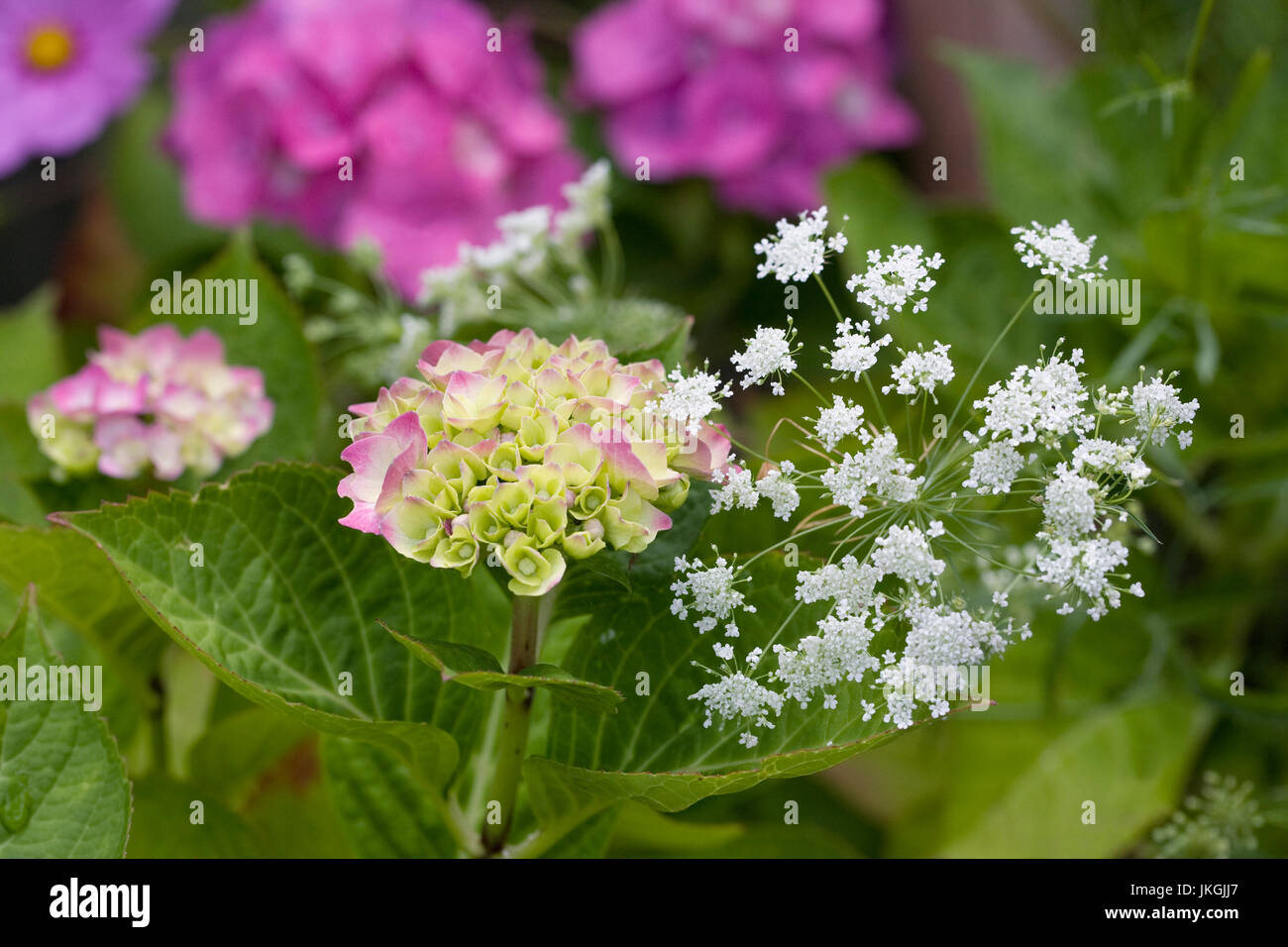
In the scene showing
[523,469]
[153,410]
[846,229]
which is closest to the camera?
[523,469]

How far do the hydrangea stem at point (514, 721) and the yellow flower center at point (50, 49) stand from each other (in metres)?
0.75

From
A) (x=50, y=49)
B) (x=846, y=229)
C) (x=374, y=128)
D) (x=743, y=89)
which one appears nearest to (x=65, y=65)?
(x=50, y=49)

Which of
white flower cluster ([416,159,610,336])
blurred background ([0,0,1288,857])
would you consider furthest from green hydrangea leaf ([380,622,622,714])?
white flower cluster ([416,159,610,336])

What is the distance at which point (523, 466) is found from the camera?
0.31m

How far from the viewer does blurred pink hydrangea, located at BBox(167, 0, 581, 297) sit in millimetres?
775

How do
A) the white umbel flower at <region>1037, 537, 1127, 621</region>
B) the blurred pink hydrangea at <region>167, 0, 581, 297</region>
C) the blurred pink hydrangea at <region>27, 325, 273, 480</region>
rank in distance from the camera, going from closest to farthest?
the white umbel flower at <region>1037, 537, 1127, 621</region>
the blurred pink hydrangea at <region>27, 325, 273, 480</region>
the blurred pink hydrangea at <region>167, 0, 581, 297</region>

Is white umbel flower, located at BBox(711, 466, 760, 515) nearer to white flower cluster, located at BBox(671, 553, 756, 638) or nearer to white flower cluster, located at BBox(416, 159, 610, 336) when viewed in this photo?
white flower cluster, located at BBox(671, 553, 756, 638)

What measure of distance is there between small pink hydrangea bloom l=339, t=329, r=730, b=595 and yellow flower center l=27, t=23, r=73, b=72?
74cm

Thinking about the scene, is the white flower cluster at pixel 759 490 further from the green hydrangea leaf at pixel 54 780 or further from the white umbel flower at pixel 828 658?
the green hydrangea leaf at pixel 54 780

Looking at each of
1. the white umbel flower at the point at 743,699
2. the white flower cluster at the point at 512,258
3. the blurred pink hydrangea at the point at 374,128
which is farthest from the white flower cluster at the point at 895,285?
the blurred pink hydrangea at the point at 374,128

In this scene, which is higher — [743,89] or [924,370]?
[743,89]

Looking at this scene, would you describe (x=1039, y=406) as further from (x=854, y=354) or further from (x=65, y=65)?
(x=65, y=65)

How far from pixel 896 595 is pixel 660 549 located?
0.08 metres

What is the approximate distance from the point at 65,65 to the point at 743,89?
530mm
